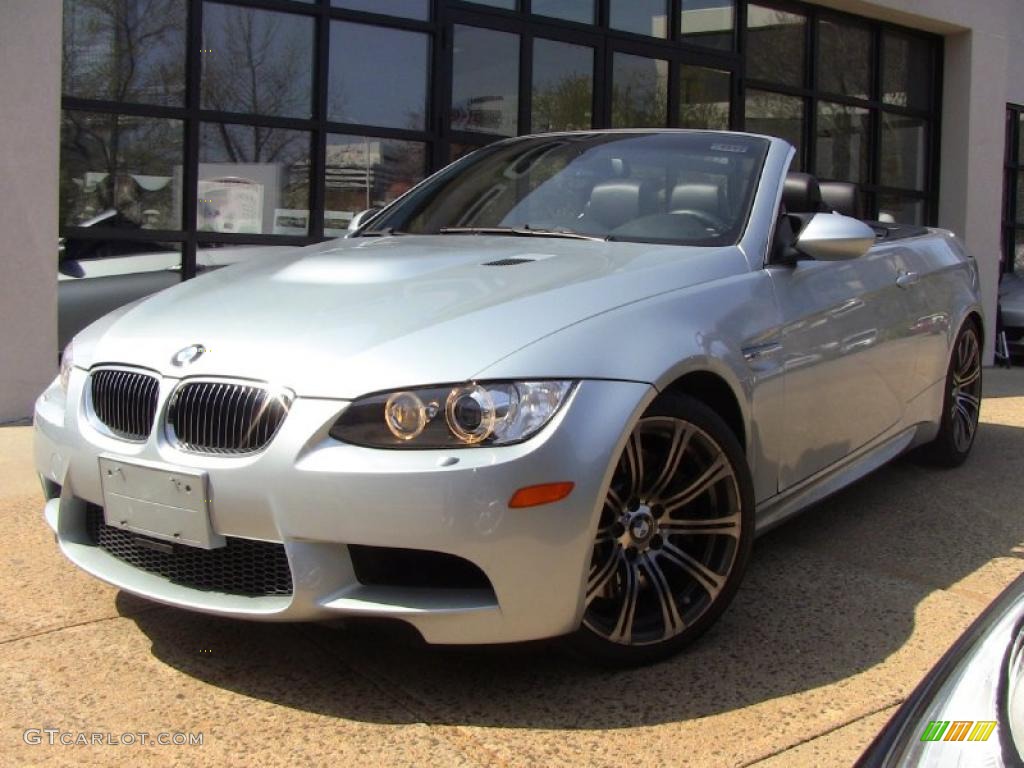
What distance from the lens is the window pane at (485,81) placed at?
852 centimetres

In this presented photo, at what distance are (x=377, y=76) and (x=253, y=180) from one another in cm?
125

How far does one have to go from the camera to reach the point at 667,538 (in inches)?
117

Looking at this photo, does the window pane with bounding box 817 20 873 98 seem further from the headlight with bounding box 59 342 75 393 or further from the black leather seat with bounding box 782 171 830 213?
the headlight with bounding box 59 342 75 393

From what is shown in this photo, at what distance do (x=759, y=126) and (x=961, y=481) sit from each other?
6.20 meters

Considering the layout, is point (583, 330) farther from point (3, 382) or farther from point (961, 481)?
point (3, 382)

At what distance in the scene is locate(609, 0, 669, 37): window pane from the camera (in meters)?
9.47

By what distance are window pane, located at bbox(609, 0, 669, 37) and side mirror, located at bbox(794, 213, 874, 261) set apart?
20.6 ft

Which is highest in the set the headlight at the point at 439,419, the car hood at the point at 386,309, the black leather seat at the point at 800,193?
the black leather seat at the point at 800,193

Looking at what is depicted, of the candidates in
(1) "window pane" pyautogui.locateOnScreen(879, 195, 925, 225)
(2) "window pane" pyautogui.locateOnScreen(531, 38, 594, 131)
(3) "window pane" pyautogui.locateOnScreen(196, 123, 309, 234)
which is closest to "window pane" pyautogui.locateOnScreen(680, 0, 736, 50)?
(2) "window pane" pyautogui.locateOnScreen(531, 38, 594, 131)

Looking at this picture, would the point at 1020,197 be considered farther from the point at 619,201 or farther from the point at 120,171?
the point at 619,201

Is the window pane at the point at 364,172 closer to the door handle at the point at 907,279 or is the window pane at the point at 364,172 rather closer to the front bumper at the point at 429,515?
the door handle at the point at 907,279

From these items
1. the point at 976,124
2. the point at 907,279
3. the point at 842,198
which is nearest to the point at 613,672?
the point at 907,279

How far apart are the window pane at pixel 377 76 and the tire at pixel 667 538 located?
559 cm

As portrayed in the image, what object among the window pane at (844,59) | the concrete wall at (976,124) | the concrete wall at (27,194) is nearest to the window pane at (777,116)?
the window pane at (844,59)
